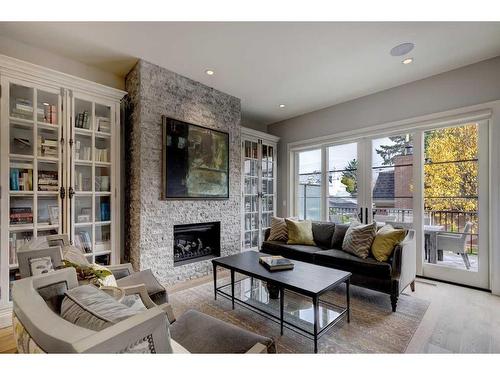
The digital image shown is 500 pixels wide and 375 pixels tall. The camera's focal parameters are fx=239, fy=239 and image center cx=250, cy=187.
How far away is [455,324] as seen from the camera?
7.18ft

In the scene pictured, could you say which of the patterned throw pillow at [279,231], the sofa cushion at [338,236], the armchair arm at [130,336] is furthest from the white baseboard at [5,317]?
the sofa cushion at [338,236]

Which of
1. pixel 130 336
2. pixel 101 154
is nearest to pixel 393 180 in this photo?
pixel 130 336

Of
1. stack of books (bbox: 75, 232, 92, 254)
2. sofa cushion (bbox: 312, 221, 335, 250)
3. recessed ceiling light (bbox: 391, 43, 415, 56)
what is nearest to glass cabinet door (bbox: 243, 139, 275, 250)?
sofa cushion (bbox: 312, 221, 335, 250)

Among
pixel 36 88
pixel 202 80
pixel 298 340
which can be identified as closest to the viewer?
pixel 298 340

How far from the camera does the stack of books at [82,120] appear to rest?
2787 millimetres

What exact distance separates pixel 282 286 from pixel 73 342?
5.47 feet

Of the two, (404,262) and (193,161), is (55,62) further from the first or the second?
A: (404,262)

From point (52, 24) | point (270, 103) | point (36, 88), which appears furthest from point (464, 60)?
point (36, 88)

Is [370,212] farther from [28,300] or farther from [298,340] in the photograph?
[28,300]

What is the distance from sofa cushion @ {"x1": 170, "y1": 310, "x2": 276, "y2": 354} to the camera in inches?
46.6

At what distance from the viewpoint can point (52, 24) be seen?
7.58 ft

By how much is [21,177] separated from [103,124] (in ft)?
3.30

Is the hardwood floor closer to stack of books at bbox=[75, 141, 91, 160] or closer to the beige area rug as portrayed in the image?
the beige area rug

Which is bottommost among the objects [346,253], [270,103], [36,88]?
[346,253]
